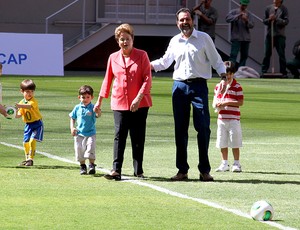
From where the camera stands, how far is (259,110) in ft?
82.2

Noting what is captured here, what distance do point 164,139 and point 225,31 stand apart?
81.1ft

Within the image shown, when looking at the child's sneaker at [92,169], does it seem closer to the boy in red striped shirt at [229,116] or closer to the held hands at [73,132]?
the held hands at [73,132]

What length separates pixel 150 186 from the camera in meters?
12.4

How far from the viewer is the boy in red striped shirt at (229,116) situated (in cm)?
1438

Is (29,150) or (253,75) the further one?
(253,75)

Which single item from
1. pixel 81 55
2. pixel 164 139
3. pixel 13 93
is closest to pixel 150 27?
pixel 81 55

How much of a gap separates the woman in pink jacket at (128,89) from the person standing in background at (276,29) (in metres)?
25.2

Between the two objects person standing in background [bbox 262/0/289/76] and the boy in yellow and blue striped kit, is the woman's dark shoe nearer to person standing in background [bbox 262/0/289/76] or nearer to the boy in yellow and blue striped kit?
the boy in yellow and blue striped kit

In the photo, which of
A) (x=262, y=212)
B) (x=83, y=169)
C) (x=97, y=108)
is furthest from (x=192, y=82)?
(x=262, y=212)

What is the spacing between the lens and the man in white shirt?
518 inches

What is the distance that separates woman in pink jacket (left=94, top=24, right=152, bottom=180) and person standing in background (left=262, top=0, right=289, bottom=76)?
2523cm

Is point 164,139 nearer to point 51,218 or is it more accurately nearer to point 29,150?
point 29,150

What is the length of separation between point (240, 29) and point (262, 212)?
1145 inches

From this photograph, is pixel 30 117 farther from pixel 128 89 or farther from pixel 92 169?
pixel 128 89
